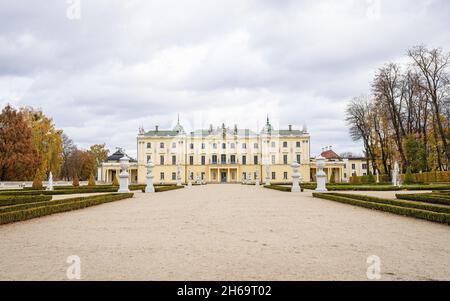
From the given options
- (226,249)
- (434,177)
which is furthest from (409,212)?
(434,177)

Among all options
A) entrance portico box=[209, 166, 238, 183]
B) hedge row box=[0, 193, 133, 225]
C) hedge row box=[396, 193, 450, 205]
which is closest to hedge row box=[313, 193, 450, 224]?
hedge row box=[396, 193, 450, 205]

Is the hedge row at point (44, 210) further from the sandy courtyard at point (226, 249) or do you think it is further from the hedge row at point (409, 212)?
the hedge row at point (409, 212)

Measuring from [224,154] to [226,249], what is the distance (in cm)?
5696

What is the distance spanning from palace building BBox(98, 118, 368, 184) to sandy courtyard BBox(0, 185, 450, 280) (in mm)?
52549

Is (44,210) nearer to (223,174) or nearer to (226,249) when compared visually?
(226,249)

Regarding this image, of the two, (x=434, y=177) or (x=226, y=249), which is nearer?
(x=226, y=249)

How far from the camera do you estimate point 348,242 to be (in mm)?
5027

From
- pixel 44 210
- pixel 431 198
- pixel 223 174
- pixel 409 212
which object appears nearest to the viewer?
pixel 409 212

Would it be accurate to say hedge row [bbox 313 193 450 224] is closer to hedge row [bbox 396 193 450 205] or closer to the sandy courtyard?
the sandy courtyard

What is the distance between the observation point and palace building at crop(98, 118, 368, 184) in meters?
60.0

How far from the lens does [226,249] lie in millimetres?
4570

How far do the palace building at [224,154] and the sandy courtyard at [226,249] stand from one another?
52549mm

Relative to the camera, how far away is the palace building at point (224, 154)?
59969 millimetres
